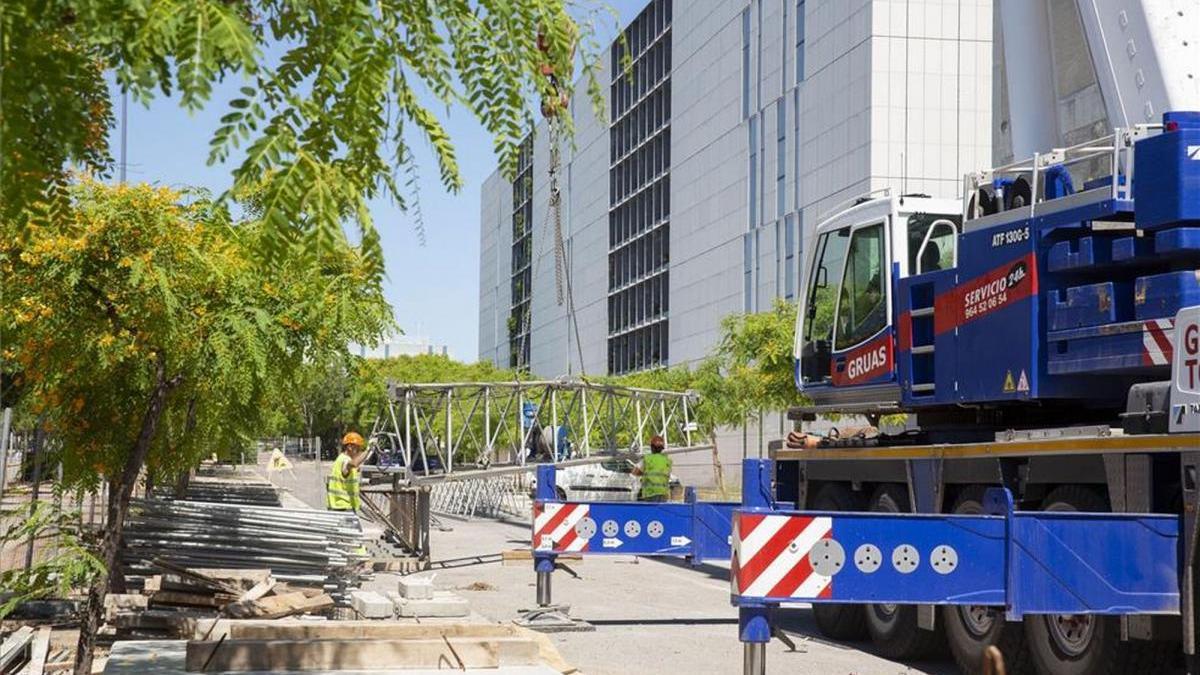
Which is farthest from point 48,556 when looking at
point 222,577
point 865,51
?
point 865,51

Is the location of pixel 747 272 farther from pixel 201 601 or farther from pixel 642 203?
pixel 201 601

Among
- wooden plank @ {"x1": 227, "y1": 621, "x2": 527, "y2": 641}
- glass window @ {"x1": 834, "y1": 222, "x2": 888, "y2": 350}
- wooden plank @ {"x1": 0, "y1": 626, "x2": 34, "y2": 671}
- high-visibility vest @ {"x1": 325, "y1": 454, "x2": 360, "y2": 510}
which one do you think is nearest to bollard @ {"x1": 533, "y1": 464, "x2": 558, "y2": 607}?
high-visibility vest @ {"x1": 325, "y1": 454, "x2": 360, "y2": 510}

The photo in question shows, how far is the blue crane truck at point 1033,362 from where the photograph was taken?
921 centimetres

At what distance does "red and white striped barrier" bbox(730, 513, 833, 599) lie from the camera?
7.94 m

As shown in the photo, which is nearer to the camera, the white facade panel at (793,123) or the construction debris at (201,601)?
the construction debris at (201,601)

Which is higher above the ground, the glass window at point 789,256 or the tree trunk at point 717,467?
the glass window at point 789,256

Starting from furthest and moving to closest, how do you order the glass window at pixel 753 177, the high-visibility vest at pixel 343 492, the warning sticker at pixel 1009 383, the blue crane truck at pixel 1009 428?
the glass window at pixel 753 177 → the high-visibility vest at pixel 343 492 → the warning sticker at pixel 1009 383 → the blue crane truck at pixel 1009 428

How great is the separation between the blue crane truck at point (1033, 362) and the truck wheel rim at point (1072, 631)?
14 millimetres

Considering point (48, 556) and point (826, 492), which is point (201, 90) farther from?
point (826, 492)

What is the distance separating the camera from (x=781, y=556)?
7.96 m

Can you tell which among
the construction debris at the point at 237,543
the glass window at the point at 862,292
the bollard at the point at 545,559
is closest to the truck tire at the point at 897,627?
the glass window at the point at 862,292

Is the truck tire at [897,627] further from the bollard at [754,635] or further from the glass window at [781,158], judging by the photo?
the glass window at [781,158]

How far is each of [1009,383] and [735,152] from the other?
57960mm

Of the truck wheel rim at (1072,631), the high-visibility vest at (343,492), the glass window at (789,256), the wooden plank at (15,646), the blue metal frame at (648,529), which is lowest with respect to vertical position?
the wooden plank at (15,646)
